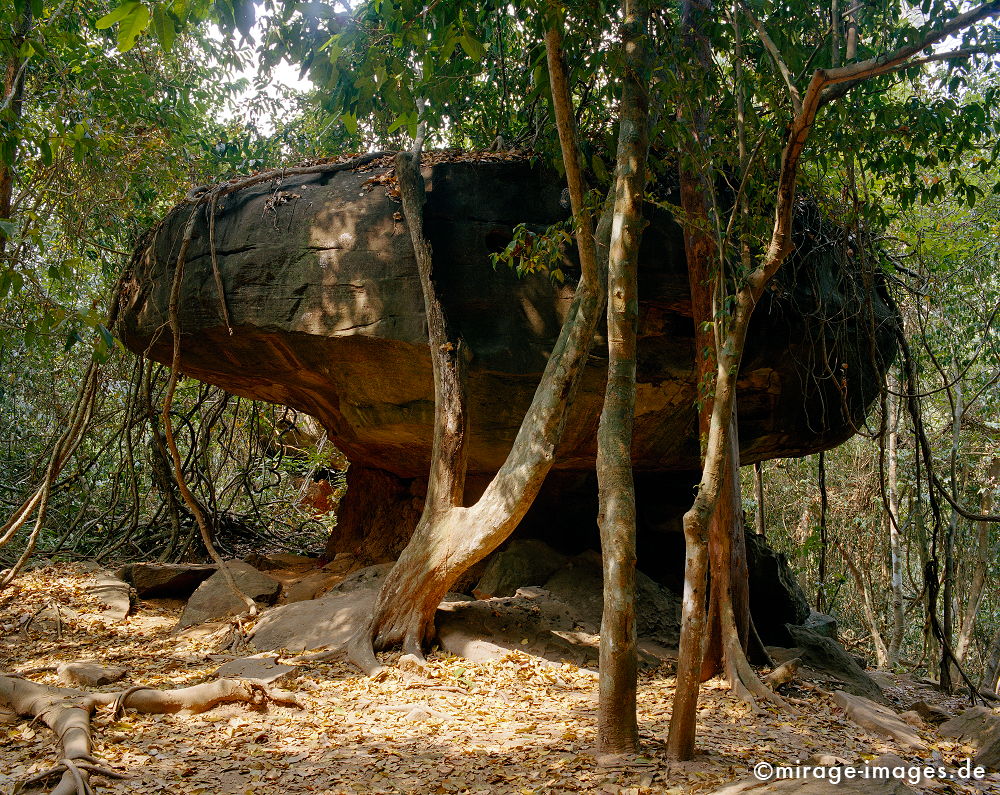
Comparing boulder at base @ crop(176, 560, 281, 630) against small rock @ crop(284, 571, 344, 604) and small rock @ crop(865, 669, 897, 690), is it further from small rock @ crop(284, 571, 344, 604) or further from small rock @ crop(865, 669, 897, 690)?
small rock @ crop(865, 669, 897, 690)

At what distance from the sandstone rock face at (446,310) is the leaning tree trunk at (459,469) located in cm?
49

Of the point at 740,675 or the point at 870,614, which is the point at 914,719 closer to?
the point at 740,675

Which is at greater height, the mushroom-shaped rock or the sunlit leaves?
the mushroom-shaped rock

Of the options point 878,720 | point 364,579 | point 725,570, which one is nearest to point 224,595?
point 364,579

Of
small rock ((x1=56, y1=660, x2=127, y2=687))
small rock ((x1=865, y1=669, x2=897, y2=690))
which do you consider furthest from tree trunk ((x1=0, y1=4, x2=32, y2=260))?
small rock ((x1=865, y1=669, x2=897, y2=690))

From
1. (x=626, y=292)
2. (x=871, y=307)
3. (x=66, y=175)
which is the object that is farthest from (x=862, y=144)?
(x=66, y=175)

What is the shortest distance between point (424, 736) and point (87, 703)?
205 cm

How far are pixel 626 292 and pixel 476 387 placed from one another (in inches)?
113

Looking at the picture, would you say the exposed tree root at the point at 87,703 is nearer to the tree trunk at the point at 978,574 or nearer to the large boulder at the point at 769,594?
the large boulder at the point at 769,594

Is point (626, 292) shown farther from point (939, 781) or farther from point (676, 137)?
point (939, 781)

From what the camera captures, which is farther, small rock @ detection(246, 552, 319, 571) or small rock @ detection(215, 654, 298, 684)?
small rock @ detection(246, 552, 319, 571)

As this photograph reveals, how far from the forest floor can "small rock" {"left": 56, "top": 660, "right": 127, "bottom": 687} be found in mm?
106

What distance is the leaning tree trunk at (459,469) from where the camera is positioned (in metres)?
5.62

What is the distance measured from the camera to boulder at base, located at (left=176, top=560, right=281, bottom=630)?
24.6ft
